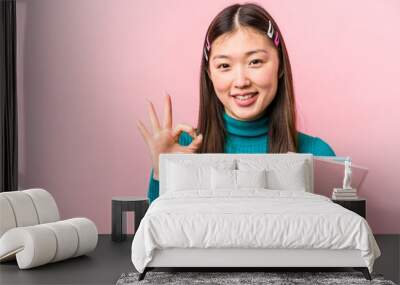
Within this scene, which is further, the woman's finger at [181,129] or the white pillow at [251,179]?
the woman's finger at [181,129]

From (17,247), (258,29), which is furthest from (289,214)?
(258,29)

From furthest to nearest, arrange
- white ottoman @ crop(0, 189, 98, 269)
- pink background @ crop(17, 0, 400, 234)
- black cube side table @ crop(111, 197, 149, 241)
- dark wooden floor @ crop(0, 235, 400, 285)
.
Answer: pink background @ crop(17, 0, 400, 234), black cube side table @ crop(111, 197, 149, 241), white ottoman @ crop(0, 189, 98, 269), dark wooden floor @ crop(0, 235, 400, 285)

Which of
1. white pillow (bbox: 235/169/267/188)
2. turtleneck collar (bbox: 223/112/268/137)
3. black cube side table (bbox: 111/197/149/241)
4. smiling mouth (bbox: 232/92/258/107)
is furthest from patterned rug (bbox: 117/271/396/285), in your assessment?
smiling mouth (bbox: 232/92/258/107)

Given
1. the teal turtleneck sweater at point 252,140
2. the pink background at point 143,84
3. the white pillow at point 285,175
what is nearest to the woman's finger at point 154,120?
the teal turtleneck sweater at point 252,140

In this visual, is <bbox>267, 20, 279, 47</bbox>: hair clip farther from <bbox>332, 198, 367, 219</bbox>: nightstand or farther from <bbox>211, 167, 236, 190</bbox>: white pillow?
<bbox>332, 198, 367, 219</bbox>: nightstand

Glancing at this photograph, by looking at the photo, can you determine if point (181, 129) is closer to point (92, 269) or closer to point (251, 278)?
point (92, 269)

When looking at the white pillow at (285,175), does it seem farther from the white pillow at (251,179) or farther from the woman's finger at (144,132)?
the woman's finger at (144,132)

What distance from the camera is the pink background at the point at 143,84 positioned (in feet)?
23.8

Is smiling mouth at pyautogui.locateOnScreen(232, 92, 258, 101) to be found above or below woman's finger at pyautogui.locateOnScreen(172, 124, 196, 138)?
above

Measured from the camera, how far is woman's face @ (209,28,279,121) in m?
6.94

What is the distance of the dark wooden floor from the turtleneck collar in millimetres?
1594

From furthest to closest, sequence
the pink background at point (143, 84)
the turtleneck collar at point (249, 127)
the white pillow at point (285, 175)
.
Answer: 1. the pink background at point (143, 84)
2. the turtleneck collar at point (249, 127)
3. the white pillow at point (285, 175)

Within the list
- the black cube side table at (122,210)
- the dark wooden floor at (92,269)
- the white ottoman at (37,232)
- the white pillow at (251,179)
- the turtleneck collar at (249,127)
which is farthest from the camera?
the turtleneck collar at (249,127)

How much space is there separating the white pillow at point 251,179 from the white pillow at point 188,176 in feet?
0.90
